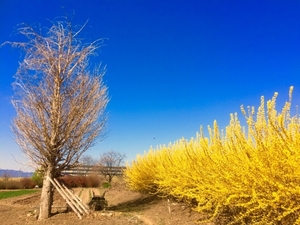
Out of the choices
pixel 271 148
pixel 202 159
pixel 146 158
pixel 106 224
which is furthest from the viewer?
pixel 146 158

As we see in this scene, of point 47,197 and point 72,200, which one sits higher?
point 47,197

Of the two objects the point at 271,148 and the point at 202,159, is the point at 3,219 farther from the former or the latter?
the point at 271,148

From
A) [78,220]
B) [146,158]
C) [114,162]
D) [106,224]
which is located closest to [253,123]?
[106,224]

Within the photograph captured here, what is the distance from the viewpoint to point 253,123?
16.5 ft

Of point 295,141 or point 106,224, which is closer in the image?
point 295,141

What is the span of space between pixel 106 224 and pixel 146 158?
29.5 feet

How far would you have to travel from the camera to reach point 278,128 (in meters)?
4.62

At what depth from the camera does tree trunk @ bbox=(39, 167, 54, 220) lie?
37.9 ft

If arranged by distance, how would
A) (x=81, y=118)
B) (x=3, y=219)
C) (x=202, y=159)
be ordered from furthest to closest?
(x=81, y=118) → (x=3, y=219) → (x=202, y=159)

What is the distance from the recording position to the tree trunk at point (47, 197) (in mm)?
11539

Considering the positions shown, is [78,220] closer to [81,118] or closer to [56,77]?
[81,118]

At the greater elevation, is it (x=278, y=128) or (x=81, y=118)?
(x=81, y=118)

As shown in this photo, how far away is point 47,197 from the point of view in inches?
465

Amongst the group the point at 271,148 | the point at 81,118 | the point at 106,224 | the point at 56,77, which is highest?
the point at 56,77
